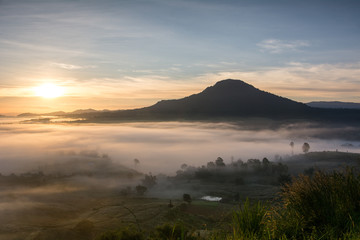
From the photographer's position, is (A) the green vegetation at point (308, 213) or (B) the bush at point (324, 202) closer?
(A) the green vegetation at point (308, 213)

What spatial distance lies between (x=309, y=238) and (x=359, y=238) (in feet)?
4.54

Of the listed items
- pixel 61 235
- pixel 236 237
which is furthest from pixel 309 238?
pixel 61 235

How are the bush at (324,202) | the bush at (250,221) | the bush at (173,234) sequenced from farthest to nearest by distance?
the bush at (324,202) → the bush at (250,221) → the bush at (173,234)

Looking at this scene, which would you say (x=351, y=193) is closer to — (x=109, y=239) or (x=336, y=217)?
(x=336, y=217)

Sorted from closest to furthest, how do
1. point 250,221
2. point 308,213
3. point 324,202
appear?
1. point 250,221
2. point 324,202
3. point 308,213

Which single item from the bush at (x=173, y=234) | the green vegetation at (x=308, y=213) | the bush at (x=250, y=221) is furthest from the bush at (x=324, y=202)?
the bush at (x=173, y=234)

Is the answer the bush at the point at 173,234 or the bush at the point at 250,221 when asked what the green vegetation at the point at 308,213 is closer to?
the bush at the point at 250,221

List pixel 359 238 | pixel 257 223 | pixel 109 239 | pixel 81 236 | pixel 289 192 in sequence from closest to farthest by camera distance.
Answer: pixel 359 238 → pixel 257 223 → pixel 289 192 → pixel 109 239 → pixel 81 236

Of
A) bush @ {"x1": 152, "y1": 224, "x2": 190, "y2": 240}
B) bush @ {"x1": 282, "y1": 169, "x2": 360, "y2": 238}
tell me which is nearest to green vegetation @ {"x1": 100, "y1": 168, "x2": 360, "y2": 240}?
bush @ {"x1": 282, "y1": 169, "x2": 360, "y2": 238}

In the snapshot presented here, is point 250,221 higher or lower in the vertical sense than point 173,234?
higher

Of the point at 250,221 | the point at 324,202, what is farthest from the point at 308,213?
the point at 250,221

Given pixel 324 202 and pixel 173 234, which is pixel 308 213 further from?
pixel 173 234

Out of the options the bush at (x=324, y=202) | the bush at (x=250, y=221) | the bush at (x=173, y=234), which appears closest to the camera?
the bush at (x=173, y=234)

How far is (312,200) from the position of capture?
1190cm
